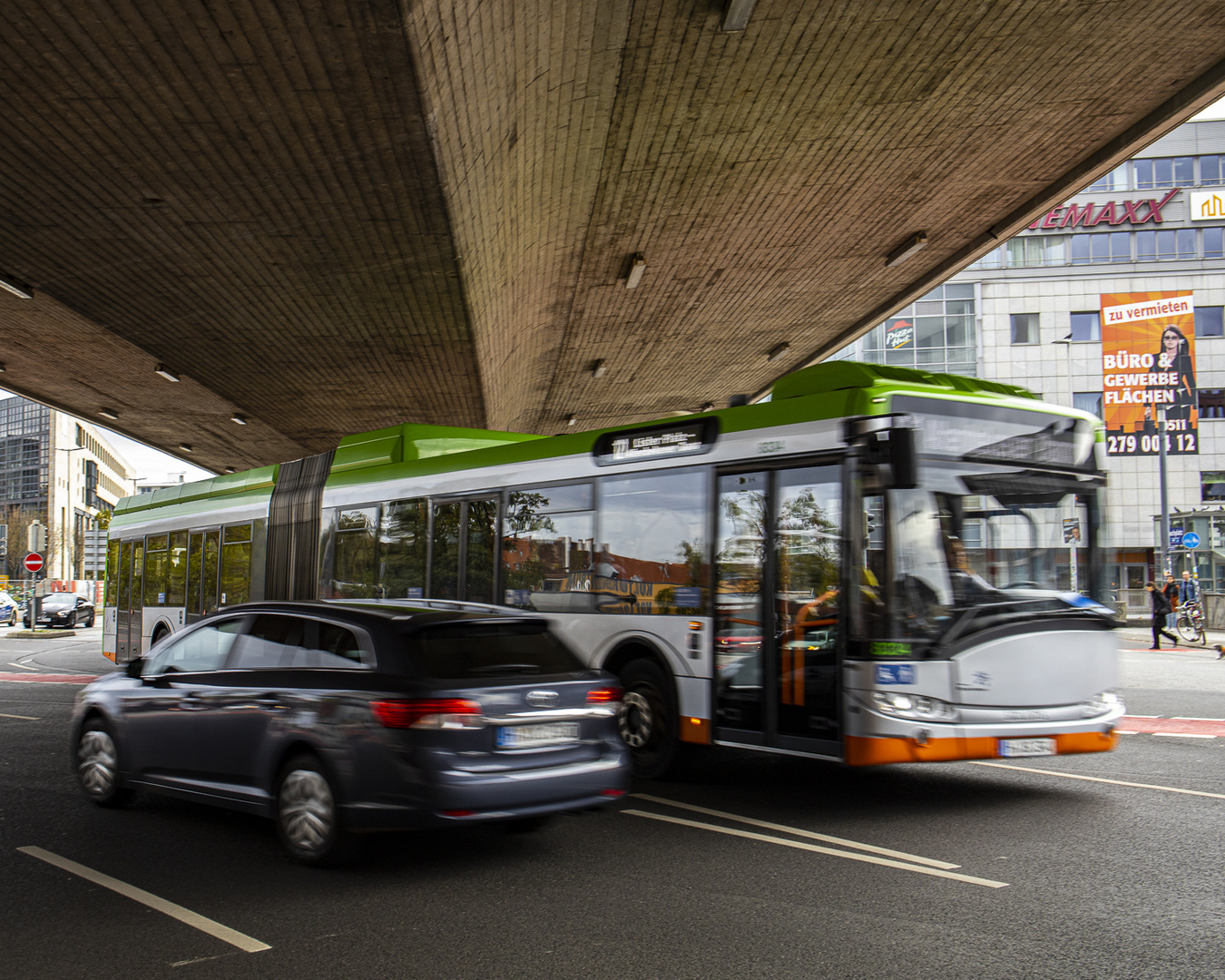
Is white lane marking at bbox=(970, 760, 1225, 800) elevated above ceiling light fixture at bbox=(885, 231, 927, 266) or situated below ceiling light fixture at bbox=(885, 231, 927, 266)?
below

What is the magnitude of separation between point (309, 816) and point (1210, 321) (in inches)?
2405

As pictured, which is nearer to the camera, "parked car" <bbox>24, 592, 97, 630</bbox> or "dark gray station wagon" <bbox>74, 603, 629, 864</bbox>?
"dark gray station wagon" <bbox>74, 603, 629, 864</bbox>

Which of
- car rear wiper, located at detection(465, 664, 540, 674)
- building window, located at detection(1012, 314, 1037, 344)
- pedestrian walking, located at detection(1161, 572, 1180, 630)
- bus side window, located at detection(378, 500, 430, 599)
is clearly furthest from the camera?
building window, located at detection(1012, 314, 1037, 344)

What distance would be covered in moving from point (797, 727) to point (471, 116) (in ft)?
23.7

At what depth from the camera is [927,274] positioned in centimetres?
2280

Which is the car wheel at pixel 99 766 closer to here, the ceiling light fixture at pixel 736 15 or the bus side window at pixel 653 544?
the bus side window at pixel 653 544

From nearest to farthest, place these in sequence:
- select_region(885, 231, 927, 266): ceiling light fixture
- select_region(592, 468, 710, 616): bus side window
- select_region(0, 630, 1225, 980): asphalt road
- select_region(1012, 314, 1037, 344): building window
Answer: select_region(0, 630, 1225, 980): asphalt road
select_region(592, 468, 710, 616): bus side window
select_region(885, 231, 927, 266): ceiling light fixture
select_region(1012, 314, 1037, 344): building window

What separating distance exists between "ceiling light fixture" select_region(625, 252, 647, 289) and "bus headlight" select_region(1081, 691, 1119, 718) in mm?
13532

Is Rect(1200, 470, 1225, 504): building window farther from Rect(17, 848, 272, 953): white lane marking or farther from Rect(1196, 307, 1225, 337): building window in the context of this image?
Rect(17, 848, 272, 953): white lane marking

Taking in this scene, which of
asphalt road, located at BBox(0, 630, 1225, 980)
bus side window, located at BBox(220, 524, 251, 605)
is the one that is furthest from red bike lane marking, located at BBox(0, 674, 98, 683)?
asphalt road, located at BBox(0, 630, 1225, 980)

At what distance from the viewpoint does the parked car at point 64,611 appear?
43.2m

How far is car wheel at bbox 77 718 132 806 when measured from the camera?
24.8ft

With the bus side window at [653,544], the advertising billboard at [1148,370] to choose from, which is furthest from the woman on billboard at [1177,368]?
the bus side window at [653,544]

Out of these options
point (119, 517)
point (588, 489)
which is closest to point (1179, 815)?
point (588, 489)
